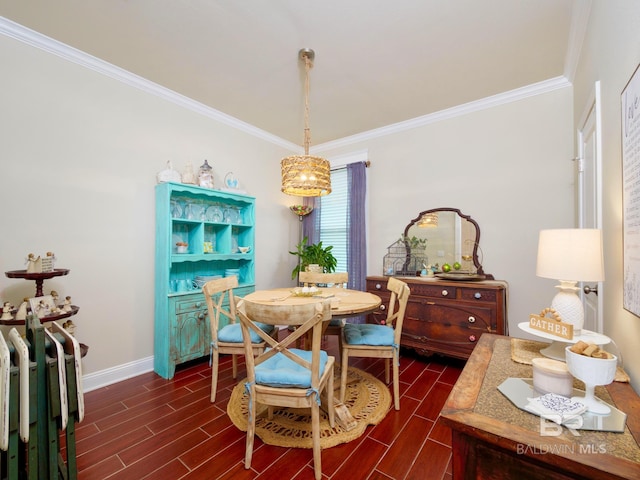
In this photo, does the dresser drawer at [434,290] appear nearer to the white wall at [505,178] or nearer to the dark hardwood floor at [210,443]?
the white wall at [505,178]

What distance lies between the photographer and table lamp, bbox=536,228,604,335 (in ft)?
3.96

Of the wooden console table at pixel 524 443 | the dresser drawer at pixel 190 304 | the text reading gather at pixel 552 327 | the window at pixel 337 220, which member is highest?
the window at pixel 337 220

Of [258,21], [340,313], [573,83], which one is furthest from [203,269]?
[573,83]

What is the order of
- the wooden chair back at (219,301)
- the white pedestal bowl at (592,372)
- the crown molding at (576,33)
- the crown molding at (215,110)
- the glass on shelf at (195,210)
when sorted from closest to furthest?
the white pedestal bowl at (592,372) → the crown molding at (576,33) → the crown molding at (215,110) → the wooden chair back at (219,301) → the glass on shelf at (195,210)

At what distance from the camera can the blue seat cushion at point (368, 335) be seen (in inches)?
89.7

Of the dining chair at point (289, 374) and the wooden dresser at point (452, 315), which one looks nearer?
the dining chair at point (289, 374)

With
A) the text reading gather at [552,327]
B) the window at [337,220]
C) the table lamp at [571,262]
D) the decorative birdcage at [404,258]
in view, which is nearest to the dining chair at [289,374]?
the text reading gather at [552,327]

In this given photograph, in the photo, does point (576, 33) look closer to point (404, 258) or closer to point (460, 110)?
point (460, 110)

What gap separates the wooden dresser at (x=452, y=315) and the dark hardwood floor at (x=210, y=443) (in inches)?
20.2

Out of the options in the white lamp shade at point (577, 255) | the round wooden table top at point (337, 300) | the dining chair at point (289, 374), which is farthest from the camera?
the round wooden table top at point (337, 300)

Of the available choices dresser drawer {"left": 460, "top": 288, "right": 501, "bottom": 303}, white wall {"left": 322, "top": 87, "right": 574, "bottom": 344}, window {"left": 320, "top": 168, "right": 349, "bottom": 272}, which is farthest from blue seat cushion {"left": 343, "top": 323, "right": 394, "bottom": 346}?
window {"left": 320, "top": 168, "right": 349, "bottom": 272}

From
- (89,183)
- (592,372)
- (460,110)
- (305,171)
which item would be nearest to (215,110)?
(89,183)

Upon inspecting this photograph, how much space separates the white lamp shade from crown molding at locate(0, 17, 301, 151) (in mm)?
3616
